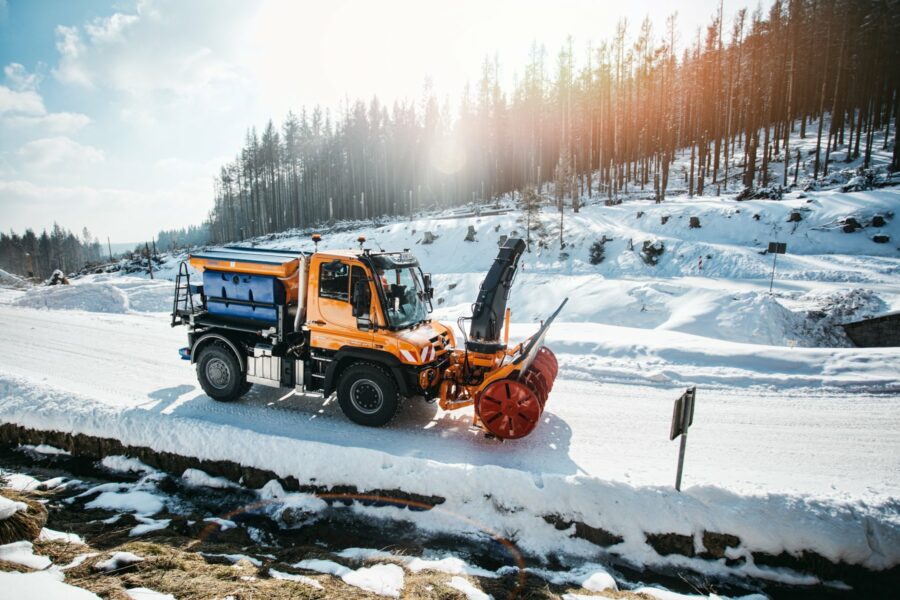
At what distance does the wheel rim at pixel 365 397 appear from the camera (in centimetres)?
680

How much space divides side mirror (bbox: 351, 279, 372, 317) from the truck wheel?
857mm

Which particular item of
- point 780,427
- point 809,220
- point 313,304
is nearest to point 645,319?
point 780,427

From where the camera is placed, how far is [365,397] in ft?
22.5

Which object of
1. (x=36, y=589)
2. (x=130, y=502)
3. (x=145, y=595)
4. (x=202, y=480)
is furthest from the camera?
(x=202, y=480)

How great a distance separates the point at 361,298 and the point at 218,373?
358 centimetres

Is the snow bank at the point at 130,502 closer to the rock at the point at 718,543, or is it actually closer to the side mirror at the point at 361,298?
the side mirror at the point at 361,298

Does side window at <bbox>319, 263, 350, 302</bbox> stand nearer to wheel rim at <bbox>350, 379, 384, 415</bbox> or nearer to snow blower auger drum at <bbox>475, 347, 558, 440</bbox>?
wheel rim at <bbox>350, 379, 384, 415</bbox>

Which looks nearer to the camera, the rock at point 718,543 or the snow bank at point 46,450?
the rock at point 718,543

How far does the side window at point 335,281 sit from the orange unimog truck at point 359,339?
0.02 m

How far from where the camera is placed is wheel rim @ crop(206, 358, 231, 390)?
7883mm

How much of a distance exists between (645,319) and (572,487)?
1518 cm

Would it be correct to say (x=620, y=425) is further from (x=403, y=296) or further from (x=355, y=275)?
(x=355, y=275)

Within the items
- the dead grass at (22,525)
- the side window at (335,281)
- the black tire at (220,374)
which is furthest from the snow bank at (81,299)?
the dead grass at (22,525)

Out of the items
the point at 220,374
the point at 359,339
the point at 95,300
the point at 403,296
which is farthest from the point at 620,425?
the point at 95,300
